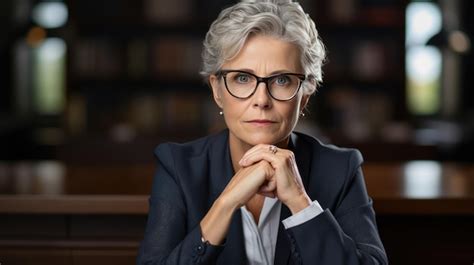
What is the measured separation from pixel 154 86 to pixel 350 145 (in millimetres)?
2282

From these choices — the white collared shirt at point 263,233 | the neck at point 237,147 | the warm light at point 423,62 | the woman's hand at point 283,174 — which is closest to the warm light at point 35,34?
the warm light at point 423,62

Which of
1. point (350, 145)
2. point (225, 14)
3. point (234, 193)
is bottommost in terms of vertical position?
point (350, 145)

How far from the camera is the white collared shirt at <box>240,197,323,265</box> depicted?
6.55 ft

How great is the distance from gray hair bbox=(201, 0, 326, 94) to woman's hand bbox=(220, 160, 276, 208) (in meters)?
0.27

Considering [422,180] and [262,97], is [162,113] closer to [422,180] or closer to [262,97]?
[422,180]

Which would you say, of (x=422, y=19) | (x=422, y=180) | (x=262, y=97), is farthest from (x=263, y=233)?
(x=422, y=19)

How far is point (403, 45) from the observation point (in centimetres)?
680

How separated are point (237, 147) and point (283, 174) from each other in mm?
256

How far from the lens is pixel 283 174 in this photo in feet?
6.04

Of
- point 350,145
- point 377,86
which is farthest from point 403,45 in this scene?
point 350,145

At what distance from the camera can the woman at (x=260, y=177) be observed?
1824 millimetres

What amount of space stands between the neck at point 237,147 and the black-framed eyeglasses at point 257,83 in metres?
0.19

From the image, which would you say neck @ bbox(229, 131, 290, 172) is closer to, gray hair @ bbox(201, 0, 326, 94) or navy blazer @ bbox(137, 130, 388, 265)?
navy blazer @ bbox(137, 130, 388, 265)

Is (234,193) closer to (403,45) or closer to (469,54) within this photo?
(403,45)
